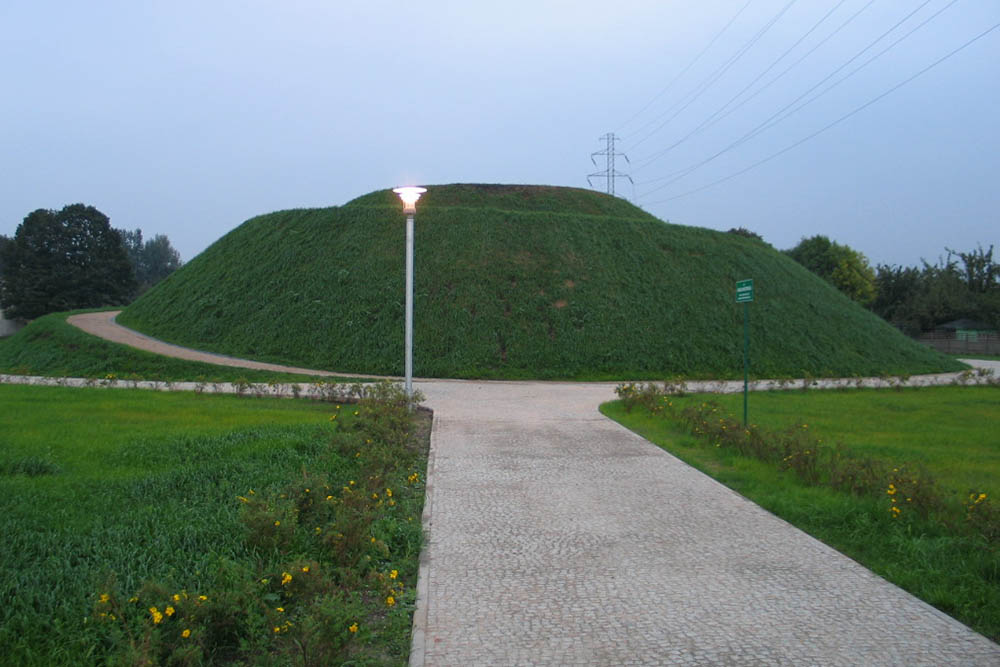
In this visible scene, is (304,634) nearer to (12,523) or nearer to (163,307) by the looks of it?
(12,523)

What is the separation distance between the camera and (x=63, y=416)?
9.77 metres

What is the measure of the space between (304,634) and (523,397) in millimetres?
12398

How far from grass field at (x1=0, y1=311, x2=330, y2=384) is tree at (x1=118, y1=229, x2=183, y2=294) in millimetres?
59275

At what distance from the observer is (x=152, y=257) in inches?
3342

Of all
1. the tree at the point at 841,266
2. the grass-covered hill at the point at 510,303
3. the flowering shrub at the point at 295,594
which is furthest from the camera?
the tree at the point at 841,266

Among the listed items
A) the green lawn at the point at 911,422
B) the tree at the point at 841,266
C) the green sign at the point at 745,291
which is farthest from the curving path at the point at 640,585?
the tree at the point at 841,266

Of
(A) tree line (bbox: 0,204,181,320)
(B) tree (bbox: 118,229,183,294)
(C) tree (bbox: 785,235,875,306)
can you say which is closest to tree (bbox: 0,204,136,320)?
(A) tree line (bbox: 0,204,181,320)

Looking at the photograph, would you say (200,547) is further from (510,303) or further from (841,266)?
(841,266)

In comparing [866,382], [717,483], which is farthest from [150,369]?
[866,382]

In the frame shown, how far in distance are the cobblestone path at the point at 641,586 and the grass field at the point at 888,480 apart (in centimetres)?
26

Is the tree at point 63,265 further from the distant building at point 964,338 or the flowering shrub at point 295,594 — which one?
the distant building at point 964,338

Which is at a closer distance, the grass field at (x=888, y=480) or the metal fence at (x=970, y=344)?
the grass field at (x=888, y=480)

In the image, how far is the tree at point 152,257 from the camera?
8156 cm

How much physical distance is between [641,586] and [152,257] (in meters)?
92.7
